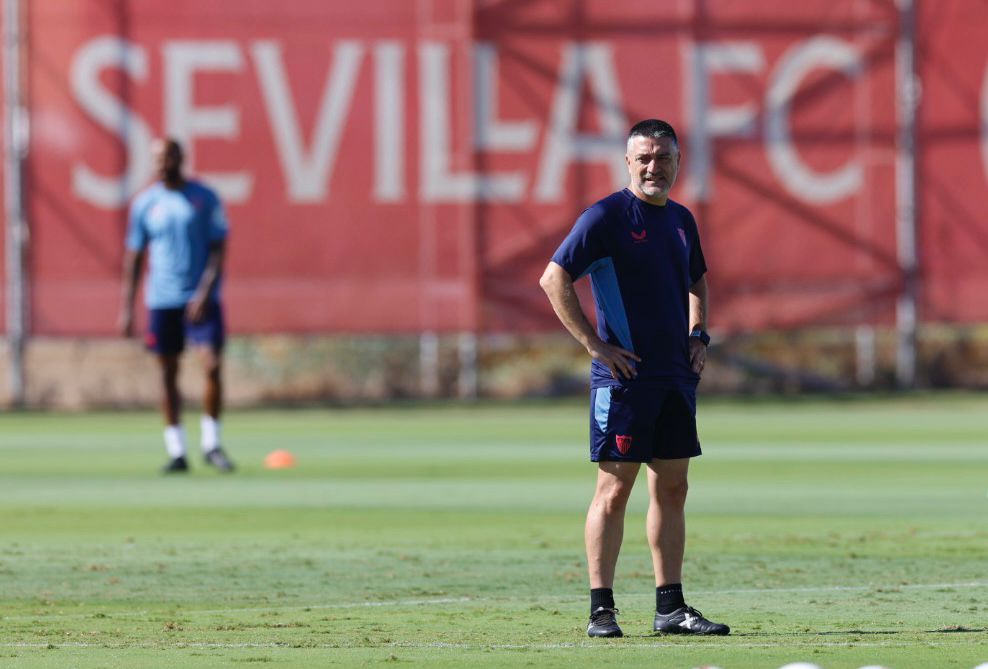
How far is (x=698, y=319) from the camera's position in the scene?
862cm

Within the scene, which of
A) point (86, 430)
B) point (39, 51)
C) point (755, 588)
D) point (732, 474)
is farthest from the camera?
point (39, 51)

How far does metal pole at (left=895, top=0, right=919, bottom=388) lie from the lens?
27.7 meters

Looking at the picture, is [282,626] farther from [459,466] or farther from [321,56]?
[321,56]

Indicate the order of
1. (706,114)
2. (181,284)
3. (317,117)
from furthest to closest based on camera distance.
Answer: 1. (706,114)
2. (317,117)
3. (181,284)

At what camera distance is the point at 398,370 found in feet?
90.3

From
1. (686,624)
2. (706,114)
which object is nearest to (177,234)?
(686,624)

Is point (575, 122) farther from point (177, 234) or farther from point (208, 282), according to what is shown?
point (208, 282)

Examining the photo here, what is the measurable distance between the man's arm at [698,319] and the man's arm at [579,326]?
0.92ft

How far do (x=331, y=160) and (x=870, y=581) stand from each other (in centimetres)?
1793

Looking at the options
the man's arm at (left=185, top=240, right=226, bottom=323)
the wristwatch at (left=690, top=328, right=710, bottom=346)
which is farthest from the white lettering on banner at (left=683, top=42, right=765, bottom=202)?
the wristwatch at (left=690, top=328, right=710, bottom=346)

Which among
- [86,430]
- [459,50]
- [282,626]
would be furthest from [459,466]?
[459,50]

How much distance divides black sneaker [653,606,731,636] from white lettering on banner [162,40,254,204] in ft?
63.2

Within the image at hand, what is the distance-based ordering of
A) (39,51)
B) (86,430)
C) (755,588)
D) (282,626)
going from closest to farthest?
(282,626), (755,588), (86,430), (39,51)

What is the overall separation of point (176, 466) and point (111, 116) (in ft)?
37.0
